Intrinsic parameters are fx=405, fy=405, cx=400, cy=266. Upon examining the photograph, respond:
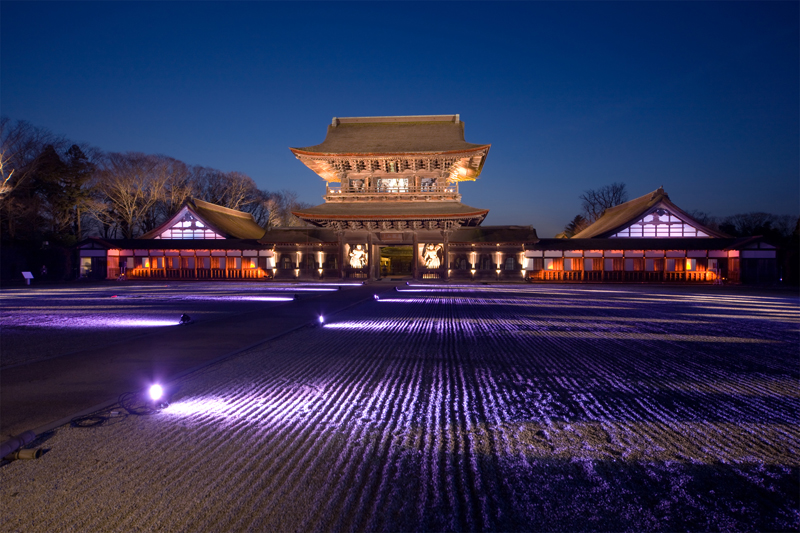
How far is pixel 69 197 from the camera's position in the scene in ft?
125

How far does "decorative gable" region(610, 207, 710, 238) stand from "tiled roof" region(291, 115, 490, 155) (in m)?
15.3

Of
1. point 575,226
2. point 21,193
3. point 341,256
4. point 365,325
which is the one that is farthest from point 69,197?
point 575,226

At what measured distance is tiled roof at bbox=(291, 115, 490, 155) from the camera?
28922mm

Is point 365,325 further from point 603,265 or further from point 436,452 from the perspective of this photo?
point 603,265

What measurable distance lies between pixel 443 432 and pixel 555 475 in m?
0.98

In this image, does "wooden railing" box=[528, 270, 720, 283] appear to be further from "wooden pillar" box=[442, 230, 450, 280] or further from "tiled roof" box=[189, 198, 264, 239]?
"tiled roof" box=[189, 198, 264, 239]

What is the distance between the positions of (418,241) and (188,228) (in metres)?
21.4

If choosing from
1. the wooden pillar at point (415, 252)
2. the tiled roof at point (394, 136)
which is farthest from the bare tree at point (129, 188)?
the wooden pillar at point (415, 252)

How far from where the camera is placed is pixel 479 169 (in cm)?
→ 3192

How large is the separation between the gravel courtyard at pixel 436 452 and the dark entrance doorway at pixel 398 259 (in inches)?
1310

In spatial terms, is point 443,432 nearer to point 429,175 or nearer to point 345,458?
point 345,458

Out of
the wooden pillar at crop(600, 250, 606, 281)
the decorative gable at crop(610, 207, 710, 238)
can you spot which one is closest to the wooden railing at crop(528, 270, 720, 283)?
the wooden pillar at crop(600, 250, 606, 281)

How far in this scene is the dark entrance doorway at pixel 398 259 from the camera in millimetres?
39344

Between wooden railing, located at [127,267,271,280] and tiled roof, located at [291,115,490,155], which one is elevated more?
tiled roof, located at [291,115,490,155]
